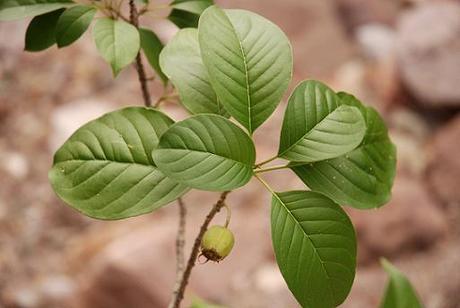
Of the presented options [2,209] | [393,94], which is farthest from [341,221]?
[393,94]

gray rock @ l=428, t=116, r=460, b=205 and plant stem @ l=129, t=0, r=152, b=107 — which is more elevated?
plant stem @ l=129, t=0, r=152, b=107

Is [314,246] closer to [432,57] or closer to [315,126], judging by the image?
[315,126]

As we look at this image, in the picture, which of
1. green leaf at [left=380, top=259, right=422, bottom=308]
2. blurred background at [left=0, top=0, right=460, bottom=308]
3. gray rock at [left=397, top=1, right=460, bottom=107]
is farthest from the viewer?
gray rock at [left=397, top=1, right=460, bottom=107]

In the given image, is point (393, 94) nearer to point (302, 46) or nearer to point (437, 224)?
point (302, 46)

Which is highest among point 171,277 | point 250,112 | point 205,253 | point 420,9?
point 250,112

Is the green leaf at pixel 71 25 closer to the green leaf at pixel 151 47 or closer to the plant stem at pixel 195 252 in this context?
the green leaf at pixel 151 47

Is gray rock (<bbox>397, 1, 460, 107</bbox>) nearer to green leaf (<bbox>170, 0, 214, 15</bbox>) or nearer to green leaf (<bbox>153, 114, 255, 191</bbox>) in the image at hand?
green leaf (<bbox>170, 0, 214, 15</bbox>)

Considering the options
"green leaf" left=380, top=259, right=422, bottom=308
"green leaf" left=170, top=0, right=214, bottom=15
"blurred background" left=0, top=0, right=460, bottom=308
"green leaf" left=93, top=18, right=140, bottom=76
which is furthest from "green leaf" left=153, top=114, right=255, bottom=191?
"blurred background" left=0, top=0, right=460, bottom=308
